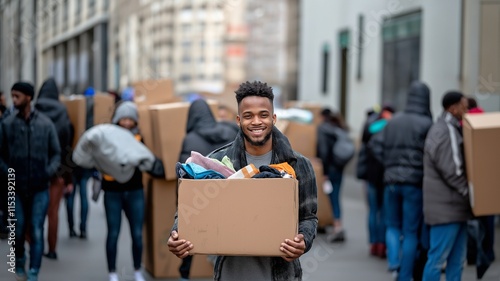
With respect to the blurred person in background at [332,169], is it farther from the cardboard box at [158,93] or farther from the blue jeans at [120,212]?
the blue jeans at [120,212]

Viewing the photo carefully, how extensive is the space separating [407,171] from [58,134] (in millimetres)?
3913

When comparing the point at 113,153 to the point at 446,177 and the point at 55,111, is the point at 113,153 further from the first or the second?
the point at 446,177

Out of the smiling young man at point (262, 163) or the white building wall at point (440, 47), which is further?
the white building wall at point (440, 47)

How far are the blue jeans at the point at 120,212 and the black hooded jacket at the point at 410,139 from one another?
230 cm

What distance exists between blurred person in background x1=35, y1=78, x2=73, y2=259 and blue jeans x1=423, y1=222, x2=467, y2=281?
4.26 m

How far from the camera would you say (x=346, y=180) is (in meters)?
21.6

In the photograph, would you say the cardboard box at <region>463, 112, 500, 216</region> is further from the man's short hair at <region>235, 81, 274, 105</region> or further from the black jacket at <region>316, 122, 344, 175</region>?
the black jacket at <region>316, 122, 344, 175</region>

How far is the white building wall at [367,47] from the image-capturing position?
635 inches

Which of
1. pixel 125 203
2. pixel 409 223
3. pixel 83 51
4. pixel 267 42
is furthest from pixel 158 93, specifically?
pixel 83 51

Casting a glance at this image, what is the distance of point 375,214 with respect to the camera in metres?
11.1

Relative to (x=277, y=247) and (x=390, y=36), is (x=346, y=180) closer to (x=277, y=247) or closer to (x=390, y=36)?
(x=390, y=36)

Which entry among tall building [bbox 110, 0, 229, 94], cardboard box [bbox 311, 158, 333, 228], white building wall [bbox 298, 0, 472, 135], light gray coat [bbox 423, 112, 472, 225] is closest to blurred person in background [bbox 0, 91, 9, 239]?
light gray coat [bbox 423, 112, 472, 225]

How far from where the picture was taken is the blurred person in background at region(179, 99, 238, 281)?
27.6 ft

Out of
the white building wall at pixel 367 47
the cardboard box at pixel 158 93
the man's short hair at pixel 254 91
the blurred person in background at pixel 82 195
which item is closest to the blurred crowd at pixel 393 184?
the cardboard box at pixel 158 93
